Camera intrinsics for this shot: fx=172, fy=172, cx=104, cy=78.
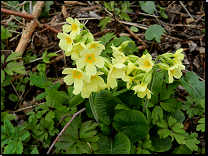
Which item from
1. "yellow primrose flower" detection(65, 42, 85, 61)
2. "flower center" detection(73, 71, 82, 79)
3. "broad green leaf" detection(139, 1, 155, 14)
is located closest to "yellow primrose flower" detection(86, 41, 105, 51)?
"yellow primrose flower" detection(65, 42, 85, 61)

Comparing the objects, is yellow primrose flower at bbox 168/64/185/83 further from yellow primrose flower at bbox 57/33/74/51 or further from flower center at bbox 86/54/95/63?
yellow primrose flower at bbox 57/33/74/51

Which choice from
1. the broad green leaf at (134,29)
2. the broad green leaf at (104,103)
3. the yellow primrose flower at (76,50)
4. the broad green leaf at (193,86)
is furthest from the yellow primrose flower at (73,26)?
the broad green leaf at (134,29)

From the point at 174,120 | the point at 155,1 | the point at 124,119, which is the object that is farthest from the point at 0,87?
the point at 155,1

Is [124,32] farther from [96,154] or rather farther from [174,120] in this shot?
[96,154]

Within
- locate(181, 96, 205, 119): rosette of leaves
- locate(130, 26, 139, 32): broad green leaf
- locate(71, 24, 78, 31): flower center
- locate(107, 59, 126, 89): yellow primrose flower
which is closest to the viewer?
locate(107, 59, 126, 89): yellow primrose flower

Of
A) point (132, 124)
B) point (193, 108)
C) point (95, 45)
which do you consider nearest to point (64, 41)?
point (95, 45)

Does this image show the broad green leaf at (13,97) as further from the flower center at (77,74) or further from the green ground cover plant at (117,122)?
the flower center at (77,74)
